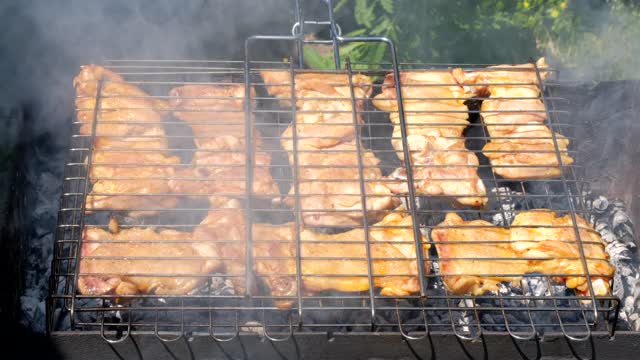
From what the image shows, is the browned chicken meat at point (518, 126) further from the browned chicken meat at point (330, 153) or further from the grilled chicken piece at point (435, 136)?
the browned chicken meat at point (330, 153)

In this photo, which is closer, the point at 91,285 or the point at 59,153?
the point at 91,285

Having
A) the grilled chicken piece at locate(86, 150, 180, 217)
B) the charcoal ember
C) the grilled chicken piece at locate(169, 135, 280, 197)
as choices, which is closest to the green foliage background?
the grilled chicken piece at locate(169, 135, 280, 197)

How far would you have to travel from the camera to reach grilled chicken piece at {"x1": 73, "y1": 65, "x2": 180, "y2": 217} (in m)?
3.44

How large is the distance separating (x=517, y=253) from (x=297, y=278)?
1.33 m

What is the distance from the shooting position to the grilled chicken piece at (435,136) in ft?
11.6

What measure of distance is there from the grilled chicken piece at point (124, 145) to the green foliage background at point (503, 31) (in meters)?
2.01

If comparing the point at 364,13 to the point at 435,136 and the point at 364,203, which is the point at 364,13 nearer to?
the point at 435,136

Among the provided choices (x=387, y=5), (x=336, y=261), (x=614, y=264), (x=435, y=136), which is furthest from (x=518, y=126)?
(x=387, y=5)

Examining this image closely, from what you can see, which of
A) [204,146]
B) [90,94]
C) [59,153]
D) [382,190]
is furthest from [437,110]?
[59,153]

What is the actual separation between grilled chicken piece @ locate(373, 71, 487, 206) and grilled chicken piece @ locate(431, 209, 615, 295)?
0.78 ft

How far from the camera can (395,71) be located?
376 centimetres

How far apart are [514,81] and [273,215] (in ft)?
6.60

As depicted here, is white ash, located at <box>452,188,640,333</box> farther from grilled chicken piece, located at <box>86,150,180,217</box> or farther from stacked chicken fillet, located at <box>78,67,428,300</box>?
grilled chicken piece, located at <box>86,150,180,217</box>

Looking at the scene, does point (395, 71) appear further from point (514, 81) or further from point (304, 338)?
point (304, 338)
